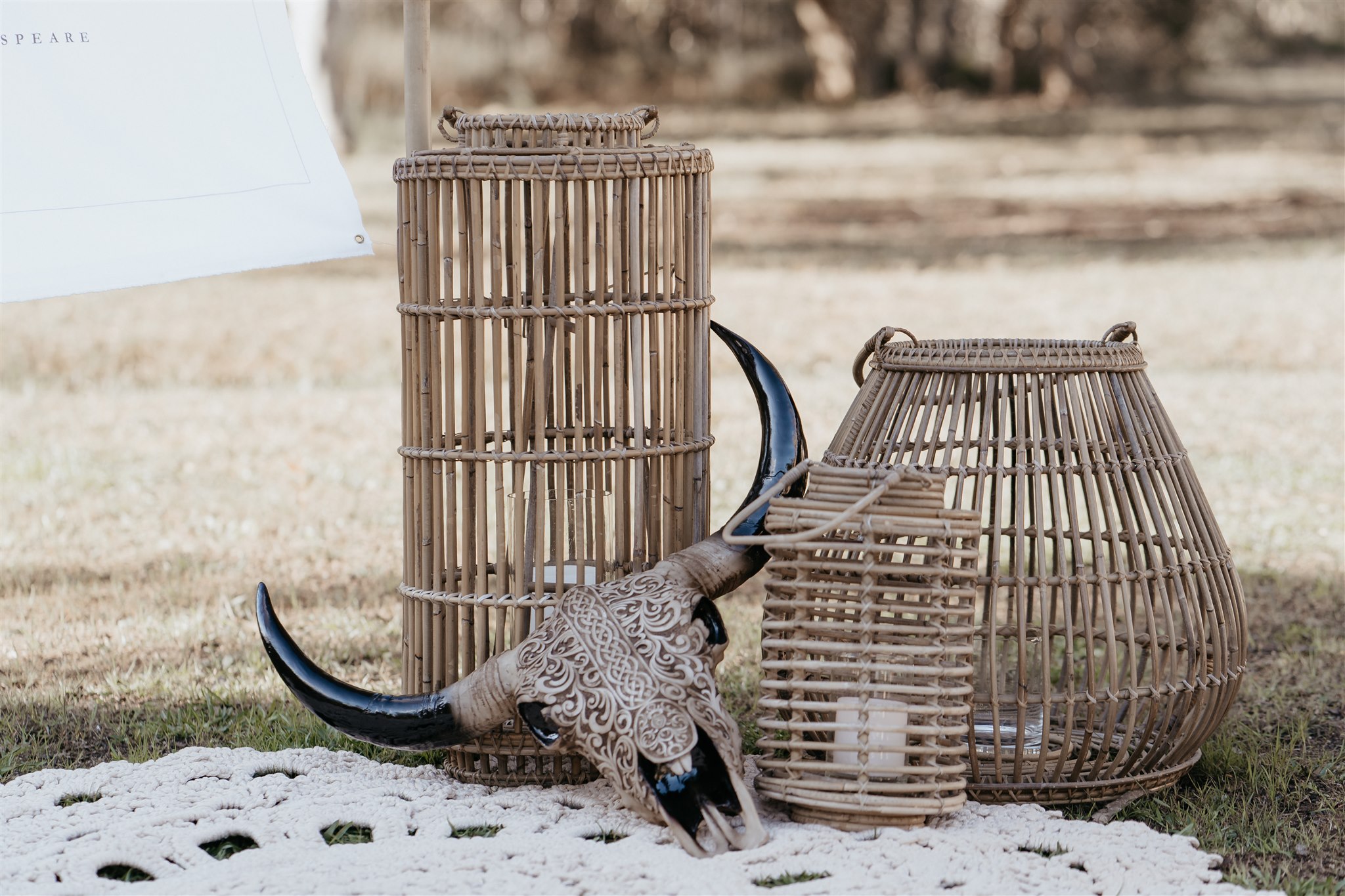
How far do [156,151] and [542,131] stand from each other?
1184mm

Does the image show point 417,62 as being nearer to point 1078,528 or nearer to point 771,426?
point 771,426

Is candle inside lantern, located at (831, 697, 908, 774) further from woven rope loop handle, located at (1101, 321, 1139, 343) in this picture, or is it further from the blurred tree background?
the blurred tree background

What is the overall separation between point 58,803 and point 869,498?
1.75 metres

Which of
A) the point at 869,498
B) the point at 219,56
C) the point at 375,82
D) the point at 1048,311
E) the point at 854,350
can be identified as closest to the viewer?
the point at 869,498

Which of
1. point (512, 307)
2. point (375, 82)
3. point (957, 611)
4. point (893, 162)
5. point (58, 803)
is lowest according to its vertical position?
point (58, 803)

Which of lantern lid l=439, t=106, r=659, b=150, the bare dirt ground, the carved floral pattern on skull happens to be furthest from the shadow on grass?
lantern lid l=439, t=106, r=659, b=150

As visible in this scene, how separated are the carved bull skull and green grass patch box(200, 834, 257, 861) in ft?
0.88

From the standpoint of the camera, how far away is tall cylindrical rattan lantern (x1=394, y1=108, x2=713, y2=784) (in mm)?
3207

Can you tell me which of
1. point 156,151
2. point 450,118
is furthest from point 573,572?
point 156,151

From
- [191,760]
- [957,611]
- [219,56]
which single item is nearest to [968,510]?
[957,611]

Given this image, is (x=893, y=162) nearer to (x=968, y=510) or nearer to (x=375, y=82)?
(x=375, y=82)

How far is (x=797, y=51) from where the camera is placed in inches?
888

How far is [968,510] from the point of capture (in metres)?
2.93

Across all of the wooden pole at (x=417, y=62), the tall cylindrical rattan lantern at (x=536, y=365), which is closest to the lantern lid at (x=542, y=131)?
the tall cylindrical rattan lantern at (x=536, y=365)
